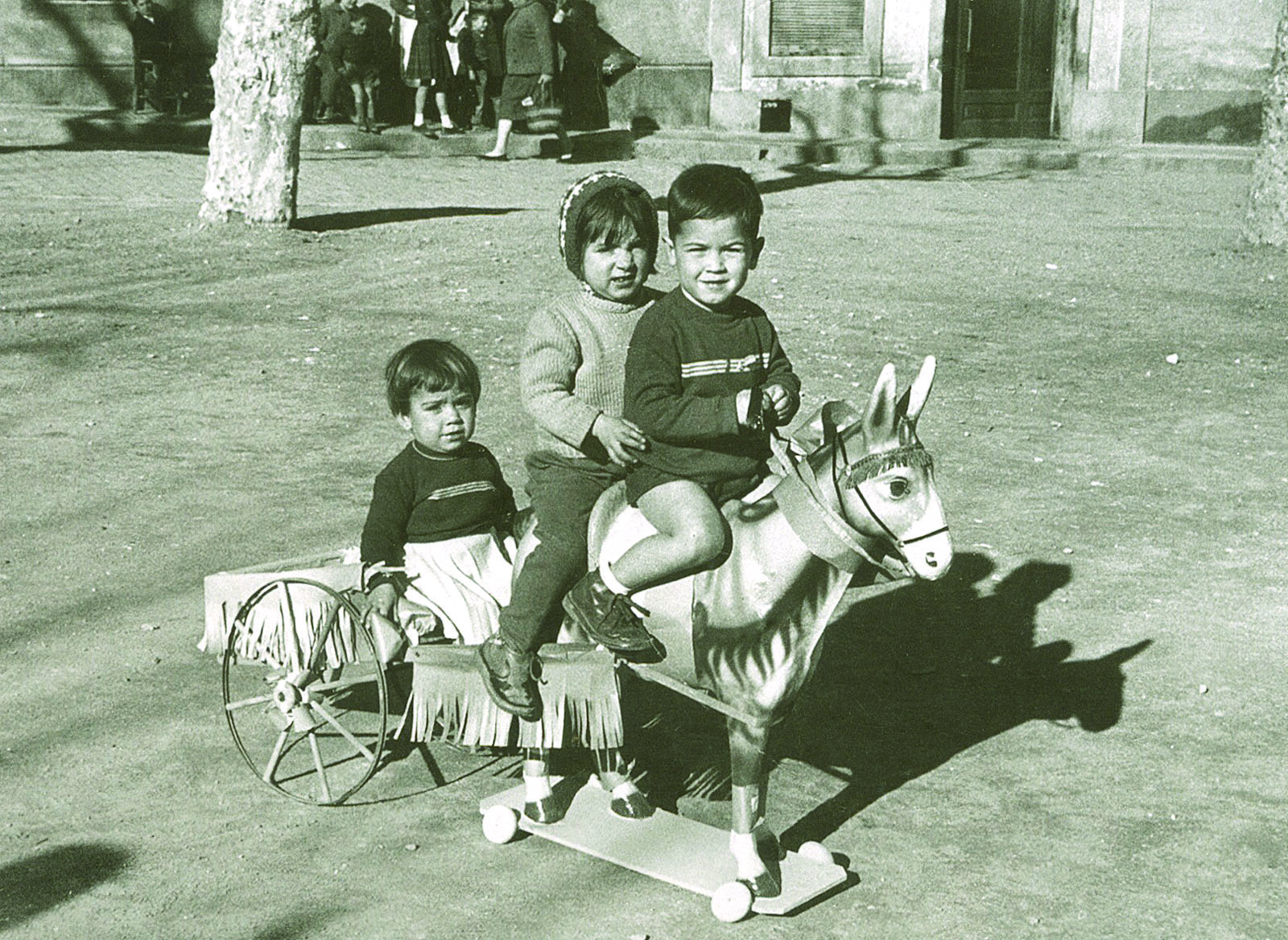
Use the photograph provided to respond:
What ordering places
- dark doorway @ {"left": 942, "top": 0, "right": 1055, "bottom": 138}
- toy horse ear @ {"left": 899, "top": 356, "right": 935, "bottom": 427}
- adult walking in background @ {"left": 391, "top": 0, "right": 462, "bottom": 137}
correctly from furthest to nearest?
dark doorway @ {"left": 942, "top": 0, "right": 1055, "bottom": 138} → adult walking in background @ {"left": 391, "top": 0, "right": 462, "bottom": 137} → toy horse ear @ {"left": 899, "top": 356, "right": 935, "bottom": 427}

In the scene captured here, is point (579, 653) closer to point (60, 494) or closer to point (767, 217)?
point (60, 494)

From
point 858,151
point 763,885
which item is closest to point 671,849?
point 763,885

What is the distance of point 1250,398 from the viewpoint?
9898mm

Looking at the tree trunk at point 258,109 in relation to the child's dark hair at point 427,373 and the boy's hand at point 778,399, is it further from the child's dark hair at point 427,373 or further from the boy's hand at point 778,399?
the boy's hand at point 778,399

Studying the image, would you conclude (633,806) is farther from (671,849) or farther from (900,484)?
(900,484)

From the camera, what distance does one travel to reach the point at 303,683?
514cm

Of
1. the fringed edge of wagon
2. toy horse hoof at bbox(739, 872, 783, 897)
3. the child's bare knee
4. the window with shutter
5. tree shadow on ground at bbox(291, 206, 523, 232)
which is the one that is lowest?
toy horse hoof at bbox(739, 872, 783, 897)

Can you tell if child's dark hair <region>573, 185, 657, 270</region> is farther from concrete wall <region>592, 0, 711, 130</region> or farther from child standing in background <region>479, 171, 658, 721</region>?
concrete wall <region>592, 0, 711, 130</region>

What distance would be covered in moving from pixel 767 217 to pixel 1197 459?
8.14 meters

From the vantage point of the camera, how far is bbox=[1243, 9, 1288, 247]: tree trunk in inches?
556

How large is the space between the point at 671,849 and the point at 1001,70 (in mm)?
21299

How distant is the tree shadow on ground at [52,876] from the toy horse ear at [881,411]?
2.27m

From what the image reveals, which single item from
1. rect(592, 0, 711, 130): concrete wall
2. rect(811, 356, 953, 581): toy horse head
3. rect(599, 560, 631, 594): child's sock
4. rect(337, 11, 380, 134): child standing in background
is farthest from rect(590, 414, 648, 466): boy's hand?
rect(592, 0, 711, 130): concrete wall

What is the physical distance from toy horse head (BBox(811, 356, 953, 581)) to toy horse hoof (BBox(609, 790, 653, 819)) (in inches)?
45.9
